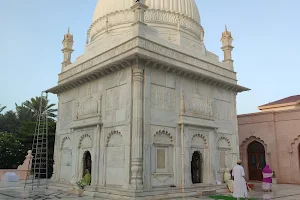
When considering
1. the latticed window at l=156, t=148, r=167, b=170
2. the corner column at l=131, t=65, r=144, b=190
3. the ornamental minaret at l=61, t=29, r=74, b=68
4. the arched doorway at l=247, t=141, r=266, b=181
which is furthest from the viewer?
the arched doorway at l=247, t=141, r=266, b=181

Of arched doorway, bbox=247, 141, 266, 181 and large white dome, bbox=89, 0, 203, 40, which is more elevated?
large white dome, bbox=89, 0, 203, 40

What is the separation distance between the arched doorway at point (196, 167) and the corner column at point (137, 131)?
3.33 metres

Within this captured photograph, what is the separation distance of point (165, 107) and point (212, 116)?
3.04 m

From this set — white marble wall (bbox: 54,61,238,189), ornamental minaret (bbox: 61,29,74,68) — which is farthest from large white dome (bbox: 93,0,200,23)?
white marble wall (bbox: 54,61,238,189)

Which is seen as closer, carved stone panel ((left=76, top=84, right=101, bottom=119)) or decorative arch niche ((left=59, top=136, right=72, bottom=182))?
carved stone panel ((left=76, top=84, right=101, bottom=119))

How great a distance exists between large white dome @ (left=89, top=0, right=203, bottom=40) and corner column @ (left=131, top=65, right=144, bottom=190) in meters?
5.22

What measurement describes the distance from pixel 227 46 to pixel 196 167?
7016 millimetres

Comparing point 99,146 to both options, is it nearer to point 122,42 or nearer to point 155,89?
point 155,89

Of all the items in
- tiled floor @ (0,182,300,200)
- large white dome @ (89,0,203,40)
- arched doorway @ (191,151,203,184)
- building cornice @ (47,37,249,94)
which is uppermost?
large white dome @ (89,0,203,40)

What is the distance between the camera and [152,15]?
15.3m

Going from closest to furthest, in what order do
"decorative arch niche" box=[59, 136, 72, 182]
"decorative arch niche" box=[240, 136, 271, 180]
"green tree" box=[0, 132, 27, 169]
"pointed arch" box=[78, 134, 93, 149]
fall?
"pointed arch" box=[78, 134, 93, 149] < "decorative arch niche" box=[59, 136, 72, 182] < "decorative arch niche" box=[240, 136, 271, 180] < "green tree" box=[0, 132, 27, 169]

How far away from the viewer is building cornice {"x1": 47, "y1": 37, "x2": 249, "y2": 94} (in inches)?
440

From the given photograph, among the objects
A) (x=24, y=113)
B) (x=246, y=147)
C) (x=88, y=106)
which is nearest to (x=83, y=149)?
(x=88, y=106)

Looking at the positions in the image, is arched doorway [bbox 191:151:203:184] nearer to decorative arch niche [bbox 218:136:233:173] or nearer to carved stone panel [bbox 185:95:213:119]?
decorative arch niche [bbox 218:136:233:173]
